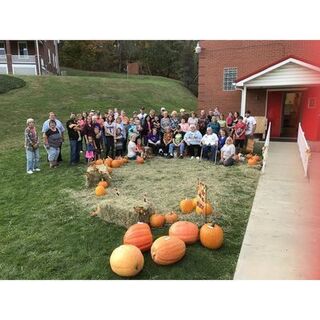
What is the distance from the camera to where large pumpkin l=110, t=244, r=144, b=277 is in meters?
3.88

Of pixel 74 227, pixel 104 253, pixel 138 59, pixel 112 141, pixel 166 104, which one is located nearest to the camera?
pixel 104 253

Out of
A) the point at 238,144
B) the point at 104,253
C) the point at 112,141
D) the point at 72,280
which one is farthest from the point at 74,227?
the point at 238,144

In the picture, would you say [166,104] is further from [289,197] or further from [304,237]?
[304,237]

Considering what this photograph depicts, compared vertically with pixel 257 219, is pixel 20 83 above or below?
above

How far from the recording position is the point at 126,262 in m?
3.89

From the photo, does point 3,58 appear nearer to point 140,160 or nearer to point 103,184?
point 140,160

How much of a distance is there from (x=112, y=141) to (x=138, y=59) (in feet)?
116

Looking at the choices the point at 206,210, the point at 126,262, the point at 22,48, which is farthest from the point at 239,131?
the point at 22,48

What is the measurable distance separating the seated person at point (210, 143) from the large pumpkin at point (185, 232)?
523 centimetres

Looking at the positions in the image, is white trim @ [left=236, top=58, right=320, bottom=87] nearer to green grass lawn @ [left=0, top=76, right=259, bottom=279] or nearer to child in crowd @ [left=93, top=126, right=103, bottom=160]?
green grass lawn @ [left=0, top=76, right=259, bottom=279]

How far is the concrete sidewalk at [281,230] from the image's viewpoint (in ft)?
13.1

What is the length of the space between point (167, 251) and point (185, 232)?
0.61m

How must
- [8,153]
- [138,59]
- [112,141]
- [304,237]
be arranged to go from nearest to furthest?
1. [304,237]
2. [112,141]
3. [8,153]
4. [138,59]

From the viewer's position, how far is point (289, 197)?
6.57 metres
